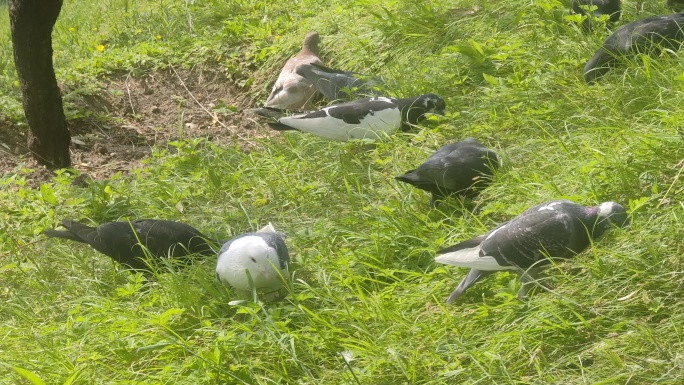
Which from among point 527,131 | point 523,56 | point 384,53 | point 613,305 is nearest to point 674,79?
point 527,131

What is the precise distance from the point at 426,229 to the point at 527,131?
3.48 feet

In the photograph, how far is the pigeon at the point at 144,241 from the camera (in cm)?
415

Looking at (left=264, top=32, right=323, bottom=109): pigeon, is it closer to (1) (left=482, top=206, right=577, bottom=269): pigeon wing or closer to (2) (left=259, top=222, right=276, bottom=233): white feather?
(2) (left=259, top=222, right=276, bottom=233): white feather

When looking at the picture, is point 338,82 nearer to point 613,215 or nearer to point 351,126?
point 351,126

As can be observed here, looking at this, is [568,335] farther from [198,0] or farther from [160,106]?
[198,0]

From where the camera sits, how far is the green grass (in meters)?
3.10

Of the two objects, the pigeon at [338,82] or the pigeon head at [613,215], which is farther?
the pigeon at [338,82]

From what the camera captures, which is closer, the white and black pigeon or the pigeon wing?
the pigeon wing

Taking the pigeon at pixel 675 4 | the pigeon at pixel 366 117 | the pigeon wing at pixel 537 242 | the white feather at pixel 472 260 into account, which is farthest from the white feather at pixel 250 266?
the pigeon at pixel 675 4

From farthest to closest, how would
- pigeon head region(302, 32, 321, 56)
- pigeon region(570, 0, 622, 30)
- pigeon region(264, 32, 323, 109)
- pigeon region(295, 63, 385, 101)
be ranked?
1. pigeon head region(302, 32, 321, 56)
2. pigeon region(264, 32, 323, 109)
3. pigeon region(295, 63, 385, 101)
4. pigeon region(570, 0, 622, 30)

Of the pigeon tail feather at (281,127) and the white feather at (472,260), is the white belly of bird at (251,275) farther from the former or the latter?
the pigeon tail feather at (281,127)

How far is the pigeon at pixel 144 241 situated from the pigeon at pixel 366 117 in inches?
52.4

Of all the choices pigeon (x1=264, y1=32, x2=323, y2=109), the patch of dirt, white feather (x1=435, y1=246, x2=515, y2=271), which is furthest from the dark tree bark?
white feather (x1=435, y1=246, x2=515, y2=271)

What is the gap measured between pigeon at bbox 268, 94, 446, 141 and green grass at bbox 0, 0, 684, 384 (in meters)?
0.09
